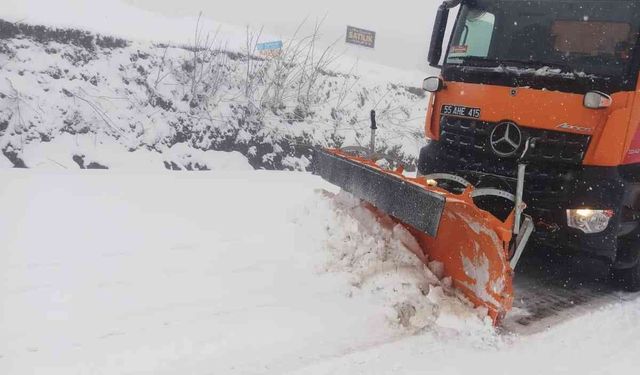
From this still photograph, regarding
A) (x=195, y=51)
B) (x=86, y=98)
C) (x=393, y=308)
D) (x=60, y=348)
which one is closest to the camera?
(x=60, y=348)

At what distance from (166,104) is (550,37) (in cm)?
613

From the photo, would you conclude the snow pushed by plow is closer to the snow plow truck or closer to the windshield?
the snow plow truck

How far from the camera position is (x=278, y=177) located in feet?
26.1

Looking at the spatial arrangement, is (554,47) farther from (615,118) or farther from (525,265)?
(525,265)

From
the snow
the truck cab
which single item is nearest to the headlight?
the truck cab

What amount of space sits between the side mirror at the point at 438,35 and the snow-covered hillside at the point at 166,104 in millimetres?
4344

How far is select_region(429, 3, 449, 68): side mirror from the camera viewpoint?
15.8 ft

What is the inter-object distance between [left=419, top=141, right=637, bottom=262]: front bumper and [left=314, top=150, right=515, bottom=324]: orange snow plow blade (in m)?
0.73

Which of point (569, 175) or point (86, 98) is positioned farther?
point (86, 98)

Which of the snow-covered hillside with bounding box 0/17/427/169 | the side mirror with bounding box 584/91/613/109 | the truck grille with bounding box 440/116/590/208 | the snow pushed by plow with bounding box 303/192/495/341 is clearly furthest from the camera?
the snow-covered hillside with bounding box 0/17/427/169

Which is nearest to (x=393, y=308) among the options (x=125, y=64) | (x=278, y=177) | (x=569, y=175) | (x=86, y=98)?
(x=569, y=175)

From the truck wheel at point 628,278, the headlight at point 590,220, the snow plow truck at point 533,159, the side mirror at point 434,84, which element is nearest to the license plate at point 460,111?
the snow plow truck at point 533,159

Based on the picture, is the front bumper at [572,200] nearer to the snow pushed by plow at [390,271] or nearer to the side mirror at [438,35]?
the snow pushed by plow at [390,271]

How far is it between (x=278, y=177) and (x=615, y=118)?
5.02 meters
